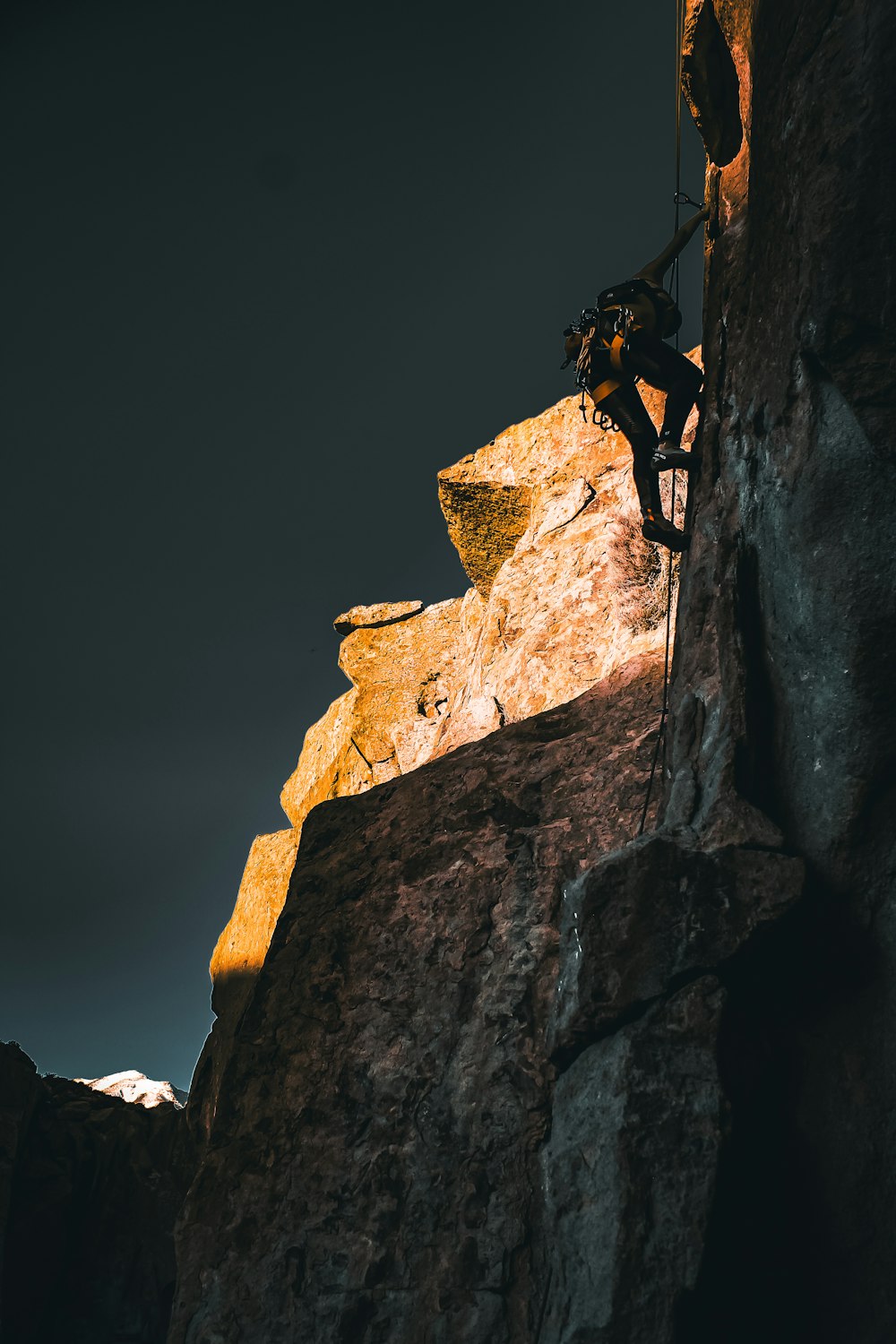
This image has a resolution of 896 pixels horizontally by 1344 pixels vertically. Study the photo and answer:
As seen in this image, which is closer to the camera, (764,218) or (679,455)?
(764,218)

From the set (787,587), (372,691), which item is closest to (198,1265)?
(787,587)

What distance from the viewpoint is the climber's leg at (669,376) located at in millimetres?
9992

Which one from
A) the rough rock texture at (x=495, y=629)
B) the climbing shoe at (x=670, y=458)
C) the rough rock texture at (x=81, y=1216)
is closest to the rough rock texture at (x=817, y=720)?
the climbing shoe at (x=670, y=458)

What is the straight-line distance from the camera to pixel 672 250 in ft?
33.5

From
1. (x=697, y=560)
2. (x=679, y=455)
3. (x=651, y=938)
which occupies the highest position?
(x=679, y=455)

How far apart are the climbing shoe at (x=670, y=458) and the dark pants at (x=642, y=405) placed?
0.23ft

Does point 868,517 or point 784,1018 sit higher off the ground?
point 868,517

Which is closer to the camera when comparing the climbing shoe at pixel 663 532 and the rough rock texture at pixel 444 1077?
the rough rock texture at pixel 444 1077

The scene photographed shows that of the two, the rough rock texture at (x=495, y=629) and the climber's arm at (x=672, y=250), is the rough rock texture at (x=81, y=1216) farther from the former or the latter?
the climber's arm at (x=672, y=250)

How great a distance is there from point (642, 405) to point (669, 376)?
1.41 feet

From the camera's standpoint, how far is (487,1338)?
23.6 feet

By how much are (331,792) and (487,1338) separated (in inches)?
887

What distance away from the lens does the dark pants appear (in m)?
10.0

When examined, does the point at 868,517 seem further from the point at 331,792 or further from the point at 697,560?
the point at 331,792
